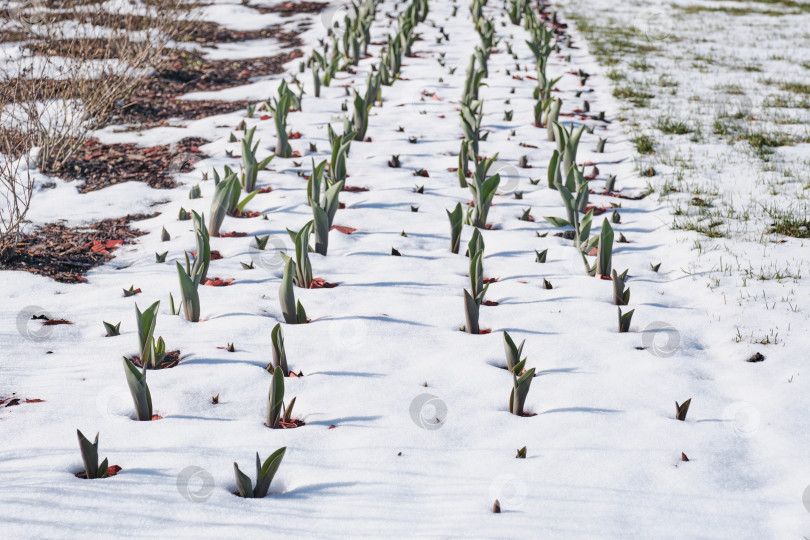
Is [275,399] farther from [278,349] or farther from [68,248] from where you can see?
[68,248]

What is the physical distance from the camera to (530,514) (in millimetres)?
1799

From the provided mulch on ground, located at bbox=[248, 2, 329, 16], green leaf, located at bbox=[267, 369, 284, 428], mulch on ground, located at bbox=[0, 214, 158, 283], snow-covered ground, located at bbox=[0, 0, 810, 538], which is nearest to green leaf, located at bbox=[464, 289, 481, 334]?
snow-covered ground, located at bbox=[0, 0, 810, 538]

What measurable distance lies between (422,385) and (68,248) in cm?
226

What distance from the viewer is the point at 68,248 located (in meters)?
3.55

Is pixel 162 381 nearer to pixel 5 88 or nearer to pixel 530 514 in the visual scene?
pixel 530 514

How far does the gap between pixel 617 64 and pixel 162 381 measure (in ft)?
23.3

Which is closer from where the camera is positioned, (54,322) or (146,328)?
(146,328)

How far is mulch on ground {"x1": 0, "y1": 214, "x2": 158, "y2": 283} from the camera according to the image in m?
3.27

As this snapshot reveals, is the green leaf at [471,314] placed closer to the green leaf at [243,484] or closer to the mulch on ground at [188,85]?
the green leaf at [243,484]

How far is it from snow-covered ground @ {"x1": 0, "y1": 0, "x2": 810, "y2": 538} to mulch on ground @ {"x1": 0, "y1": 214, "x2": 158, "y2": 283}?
0.10 meters

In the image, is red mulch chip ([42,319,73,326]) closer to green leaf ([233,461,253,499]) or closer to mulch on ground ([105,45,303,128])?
green leaf ([233,461,253,499])

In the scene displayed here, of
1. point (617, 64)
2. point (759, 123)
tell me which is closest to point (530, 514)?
point (759, 123)

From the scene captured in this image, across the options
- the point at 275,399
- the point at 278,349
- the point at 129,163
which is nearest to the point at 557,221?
the point at 278,349

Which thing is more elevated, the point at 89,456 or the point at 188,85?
the point at 188,85
